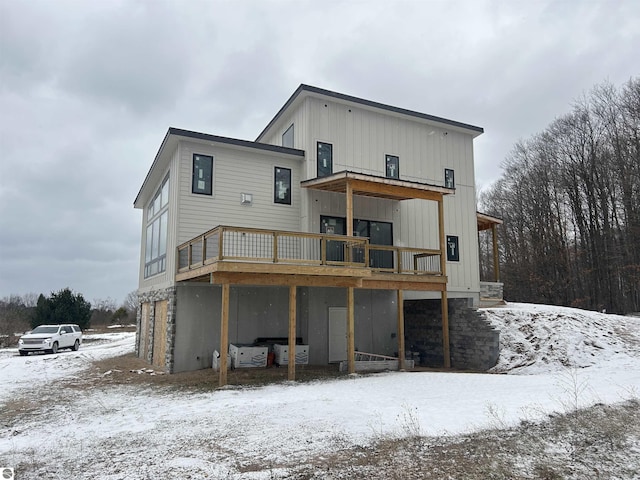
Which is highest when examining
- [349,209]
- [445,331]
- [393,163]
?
[393,163]

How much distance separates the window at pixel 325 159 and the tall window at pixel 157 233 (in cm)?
539

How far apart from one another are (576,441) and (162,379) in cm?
986

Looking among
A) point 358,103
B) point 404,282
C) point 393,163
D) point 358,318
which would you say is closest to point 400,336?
point 404,282

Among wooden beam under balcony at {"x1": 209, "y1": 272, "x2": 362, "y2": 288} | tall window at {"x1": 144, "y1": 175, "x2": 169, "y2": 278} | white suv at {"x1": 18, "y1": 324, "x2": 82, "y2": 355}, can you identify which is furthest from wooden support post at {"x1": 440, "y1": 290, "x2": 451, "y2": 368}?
white suv at {"x1": 18, "y1": 324, "x2": 82, "y2": 355}

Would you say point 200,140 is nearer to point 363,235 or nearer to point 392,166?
point 363,235

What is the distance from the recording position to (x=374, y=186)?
14.2 m

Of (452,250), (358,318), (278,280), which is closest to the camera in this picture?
(278,280)

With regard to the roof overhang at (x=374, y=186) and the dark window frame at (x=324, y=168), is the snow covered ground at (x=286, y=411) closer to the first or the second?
the roof overhang at (x=374, y=186)

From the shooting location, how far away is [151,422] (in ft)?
24.2

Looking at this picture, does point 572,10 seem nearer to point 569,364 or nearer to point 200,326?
point 569,364

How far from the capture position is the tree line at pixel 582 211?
23375 millimetres

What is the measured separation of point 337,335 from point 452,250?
5.90 metres

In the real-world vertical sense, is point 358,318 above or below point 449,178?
below

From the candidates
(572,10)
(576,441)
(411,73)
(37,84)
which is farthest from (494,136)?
(576,441)
